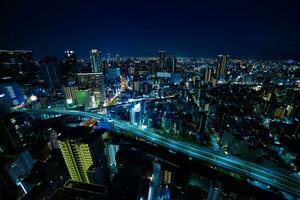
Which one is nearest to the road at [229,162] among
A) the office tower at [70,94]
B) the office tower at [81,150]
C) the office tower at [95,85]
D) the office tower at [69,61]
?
the office tower at [81,150]

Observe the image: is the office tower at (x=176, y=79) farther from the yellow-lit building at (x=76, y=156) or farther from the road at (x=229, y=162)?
the yellow-lit building at (x=76, y=156)

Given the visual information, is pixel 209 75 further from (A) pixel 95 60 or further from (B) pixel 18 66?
(B) pixel 18 66

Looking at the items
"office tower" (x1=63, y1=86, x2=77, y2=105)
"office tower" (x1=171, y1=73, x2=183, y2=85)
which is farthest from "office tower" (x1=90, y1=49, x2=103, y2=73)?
"office tower" (x1=171, y1=73, x2=183, y2=85)

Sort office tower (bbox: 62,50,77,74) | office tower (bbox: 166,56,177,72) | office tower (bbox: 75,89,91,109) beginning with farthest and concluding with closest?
office tower (bbox: 166,56,177,72) → office tower (bbox: 62,50,77,74) → office tower (bbox: 75,89,91,109)

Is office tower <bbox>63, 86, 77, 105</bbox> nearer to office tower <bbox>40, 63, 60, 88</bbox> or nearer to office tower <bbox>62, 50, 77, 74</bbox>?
office tower <bbox>40, 63, 60, 88</bbox>

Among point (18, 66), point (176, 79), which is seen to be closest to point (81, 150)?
point (176, 79)
